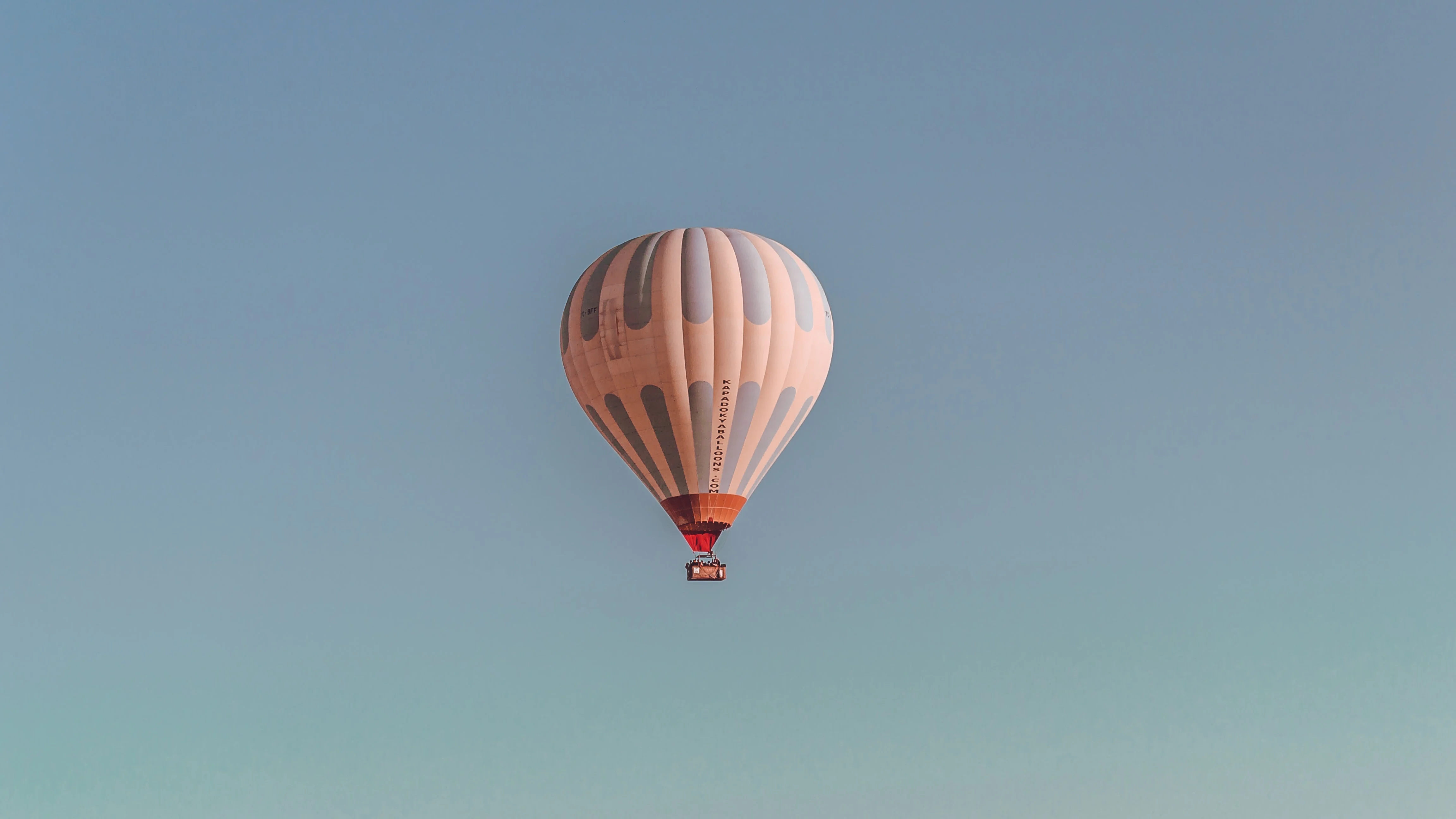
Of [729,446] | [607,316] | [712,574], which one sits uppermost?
[607,316]

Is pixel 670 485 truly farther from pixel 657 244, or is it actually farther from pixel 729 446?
pixel 657 244

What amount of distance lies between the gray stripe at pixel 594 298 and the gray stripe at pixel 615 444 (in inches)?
105

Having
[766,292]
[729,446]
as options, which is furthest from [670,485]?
[766,292]

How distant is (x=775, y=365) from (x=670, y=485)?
5.37 metres

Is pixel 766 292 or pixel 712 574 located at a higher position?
pixel 766 292

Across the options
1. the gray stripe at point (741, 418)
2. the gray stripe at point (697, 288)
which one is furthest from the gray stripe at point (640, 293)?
the gray stripe at point (741, 418)

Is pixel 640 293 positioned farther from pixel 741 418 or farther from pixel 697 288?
pixel 741 418

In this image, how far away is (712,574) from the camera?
6141 cm

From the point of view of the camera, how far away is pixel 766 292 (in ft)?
198

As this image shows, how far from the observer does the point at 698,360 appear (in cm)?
6006

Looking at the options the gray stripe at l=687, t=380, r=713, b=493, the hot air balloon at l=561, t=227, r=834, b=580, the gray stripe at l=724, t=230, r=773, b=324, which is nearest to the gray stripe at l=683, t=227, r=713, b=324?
the hot air balloon at l=561, t=227, r=834, b=580

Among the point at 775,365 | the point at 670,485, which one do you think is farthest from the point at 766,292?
the point at 670,485

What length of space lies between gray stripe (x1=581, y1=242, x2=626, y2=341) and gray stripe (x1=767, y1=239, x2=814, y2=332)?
17.8 feet

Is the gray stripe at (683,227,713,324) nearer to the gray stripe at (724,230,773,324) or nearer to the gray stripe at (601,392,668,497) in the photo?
the gray stripe at (724,230,773,324)
